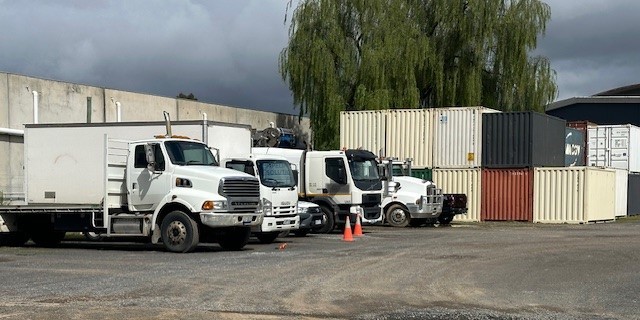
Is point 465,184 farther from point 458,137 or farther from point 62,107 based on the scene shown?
point 62,107

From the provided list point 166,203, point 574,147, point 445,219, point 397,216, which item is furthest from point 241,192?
point 574,147

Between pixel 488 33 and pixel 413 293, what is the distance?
30.8m

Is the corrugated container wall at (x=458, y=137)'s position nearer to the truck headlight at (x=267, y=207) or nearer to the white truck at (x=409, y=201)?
the white truck at (x=409, y=201)

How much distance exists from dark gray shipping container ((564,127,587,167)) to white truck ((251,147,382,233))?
52.2 ft

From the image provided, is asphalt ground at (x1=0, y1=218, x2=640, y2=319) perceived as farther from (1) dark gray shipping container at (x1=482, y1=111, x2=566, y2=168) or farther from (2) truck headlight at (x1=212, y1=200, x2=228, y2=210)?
(1) dark gray shipping container at (x1=482, y1=111, x2=566, y2=168)

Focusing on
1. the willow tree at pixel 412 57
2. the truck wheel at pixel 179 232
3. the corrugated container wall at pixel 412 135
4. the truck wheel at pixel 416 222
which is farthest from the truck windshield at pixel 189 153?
the willow tree at pixel 412 57

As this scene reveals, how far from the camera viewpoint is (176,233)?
59.6 ft

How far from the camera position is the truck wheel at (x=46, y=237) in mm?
20812

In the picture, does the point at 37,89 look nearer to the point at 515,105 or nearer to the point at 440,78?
the point at 440,78

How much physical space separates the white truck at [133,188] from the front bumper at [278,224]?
597 mm

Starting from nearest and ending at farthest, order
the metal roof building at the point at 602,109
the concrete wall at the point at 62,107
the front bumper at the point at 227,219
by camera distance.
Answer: the front bumper at the point at 227,219
the concrete wall at the point at 62,107
the metal roof building at the point at 602,109

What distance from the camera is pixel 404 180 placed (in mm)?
28953

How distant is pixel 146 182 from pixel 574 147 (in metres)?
26.6

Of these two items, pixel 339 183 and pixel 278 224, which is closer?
pixel 278 224
